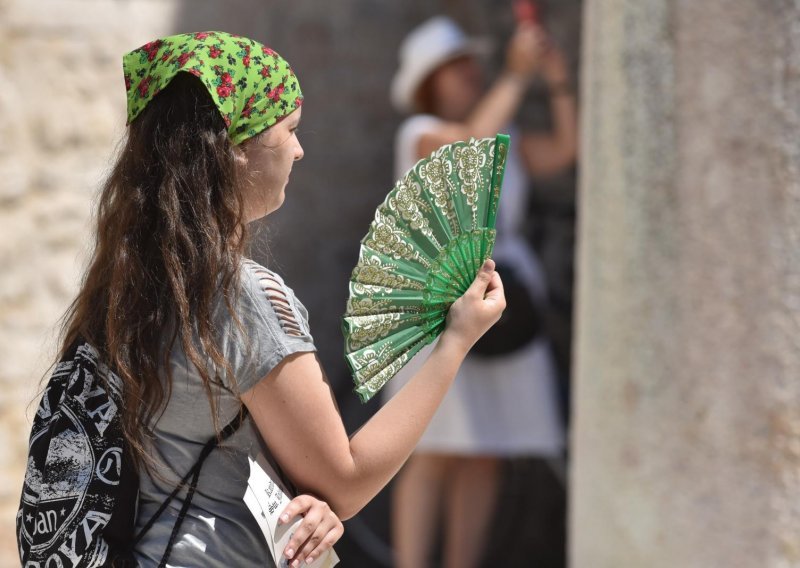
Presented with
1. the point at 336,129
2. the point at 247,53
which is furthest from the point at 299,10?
the point at 247,53

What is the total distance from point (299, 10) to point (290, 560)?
3705mm

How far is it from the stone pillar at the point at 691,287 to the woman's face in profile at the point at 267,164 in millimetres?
1758

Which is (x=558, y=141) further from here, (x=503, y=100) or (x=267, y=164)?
(x=267, y=164)

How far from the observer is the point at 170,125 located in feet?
5.18

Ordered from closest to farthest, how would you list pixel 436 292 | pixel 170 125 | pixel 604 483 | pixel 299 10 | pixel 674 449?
pixel 170 125 < pixel 436 292 < pixel 674 449 < pixel 604 483 < pixel 299 10

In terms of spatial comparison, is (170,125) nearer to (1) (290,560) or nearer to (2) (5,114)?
(1) (290,560)

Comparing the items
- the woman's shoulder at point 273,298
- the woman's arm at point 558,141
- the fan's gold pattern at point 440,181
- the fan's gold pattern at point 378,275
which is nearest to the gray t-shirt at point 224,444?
the woman's shoulder at point 273,298

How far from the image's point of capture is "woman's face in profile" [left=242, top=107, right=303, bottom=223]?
→ 1.62m

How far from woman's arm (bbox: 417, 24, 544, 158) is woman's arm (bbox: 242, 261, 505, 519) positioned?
2.44 metres

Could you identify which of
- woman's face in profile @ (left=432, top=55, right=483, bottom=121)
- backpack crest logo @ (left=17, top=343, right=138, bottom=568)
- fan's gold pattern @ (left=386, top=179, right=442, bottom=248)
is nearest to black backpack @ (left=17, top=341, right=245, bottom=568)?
backpack crest logo @ (left=17, top=343, right=138, bottom=568)

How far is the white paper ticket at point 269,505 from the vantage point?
1.56 meters

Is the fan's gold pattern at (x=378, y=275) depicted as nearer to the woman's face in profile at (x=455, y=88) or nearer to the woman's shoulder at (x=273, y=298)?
the woman's shoulder at (x=273, y=298)

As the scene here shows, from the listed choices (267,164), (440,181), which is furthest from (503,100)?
(267,164)

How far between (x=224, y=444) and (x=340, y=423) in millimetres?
165
